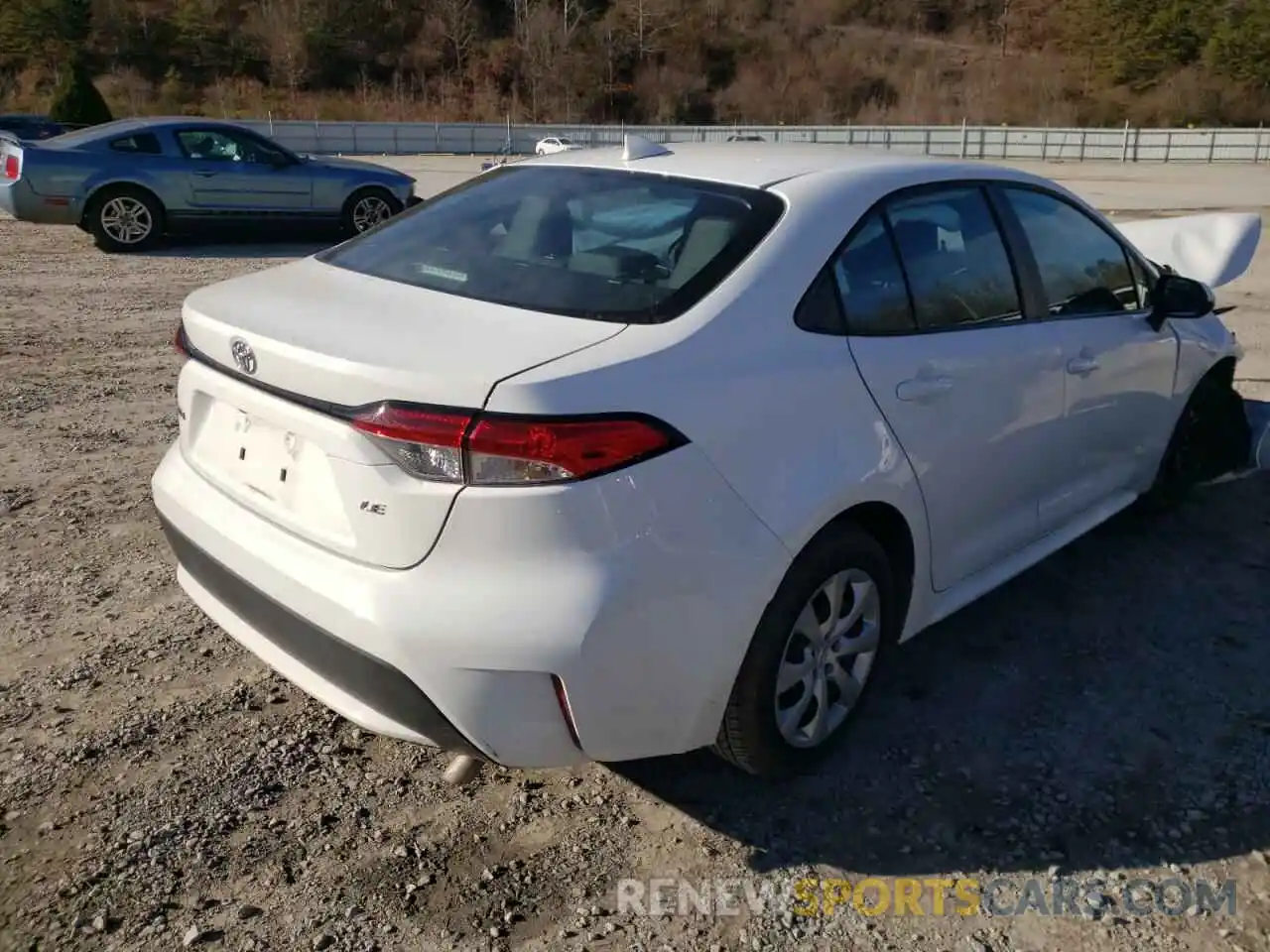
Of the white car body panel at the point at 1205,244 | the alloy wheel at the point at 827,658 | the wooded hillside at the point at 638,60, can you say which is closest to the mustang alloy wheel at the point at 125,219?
the white car body panel at the point at 1205,244

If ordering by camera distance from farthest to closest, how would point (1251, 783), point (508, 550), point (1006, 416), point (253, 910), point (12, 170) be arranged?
1. point (12, 170)
2. point (1006, 416)
3. point (1251, 783)
4. point (253, 910)
5. point (508, 550)

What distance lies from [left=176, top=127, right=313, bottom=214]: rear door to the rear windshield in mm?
9343

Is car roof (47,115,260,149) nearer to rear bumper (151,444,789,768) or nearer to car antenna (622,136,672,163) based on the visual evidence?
car antenna (622,136,672,163)

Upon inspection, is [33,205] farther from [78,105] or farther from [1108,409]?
[78,105]

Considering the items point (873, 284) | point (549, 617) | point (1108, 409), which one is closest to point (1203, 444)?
point (1108, 409)

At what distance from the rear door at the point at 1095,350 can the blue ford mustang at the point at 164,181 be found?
10.1 m

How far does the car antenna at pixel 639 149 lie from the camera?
3469 millimetres

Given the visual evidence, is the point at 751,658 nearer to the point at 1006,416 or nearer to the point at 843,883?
the point at 843,883

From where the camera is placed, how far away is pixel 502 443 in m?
2.25

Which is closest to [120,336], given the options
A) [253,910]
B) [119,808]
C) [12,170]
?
[12,170]

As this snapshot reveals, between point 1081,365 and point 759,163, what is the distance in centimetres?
131

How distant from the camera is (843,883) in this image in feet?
8.76

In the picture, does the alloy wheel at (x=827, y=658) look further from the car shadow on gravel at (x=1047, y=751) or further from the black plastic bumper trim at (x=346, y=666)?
the black plastic bumper trim at (x=346, y=666)

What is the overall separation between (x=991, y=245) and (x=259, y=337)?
226 cm
